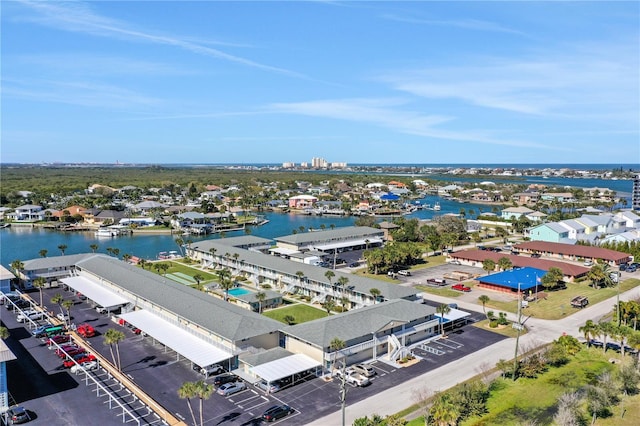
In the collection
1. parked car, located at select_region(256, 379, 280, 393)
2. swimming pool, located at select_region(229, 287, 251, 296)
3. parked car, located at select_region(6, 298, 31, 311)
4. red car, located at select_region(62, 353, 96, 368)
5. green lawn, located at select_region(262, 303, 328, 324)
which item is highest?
swimming pool, located at select_region(229, 287, 251, 296)

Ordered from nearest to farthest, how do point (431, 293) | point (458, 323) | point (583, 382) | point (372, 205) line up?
1. point (583, 382)
2. point (458, 323)
3. point (431, 293)
4. point (372, 205)

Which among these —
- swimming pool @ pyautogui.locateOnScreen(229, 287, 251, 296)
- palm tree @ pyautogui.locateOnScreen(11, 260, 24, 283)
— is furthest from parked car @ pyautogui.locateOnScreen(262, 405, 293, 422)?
palm tree @ pyautogui.locateOnScreen(11, 260, 24, 283)

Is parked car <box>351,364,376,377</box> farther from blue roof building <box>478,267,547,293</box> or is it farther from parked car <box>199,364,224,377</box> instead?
blue roof building <box>478,267,547,293</box>

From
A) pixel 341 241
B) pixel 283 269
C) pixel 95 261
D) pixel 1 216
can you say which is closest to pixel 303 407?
pixel 283 269

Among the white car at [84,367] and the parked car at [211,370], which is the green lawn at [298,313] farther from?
the white car at [84,367]

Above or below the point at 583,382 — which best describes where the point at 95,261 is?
above

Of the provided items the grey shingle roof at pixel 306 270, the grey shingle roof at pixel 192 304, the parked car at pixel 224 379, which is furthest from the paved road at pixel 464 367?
the grey shingle roof at pixel 192 304

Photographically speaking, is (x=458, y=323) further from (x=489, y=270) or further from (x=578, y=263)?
(x=578, y=263)

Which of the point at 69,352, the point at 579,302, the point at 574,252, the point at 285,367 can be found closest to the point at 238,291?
the point at 69,352
